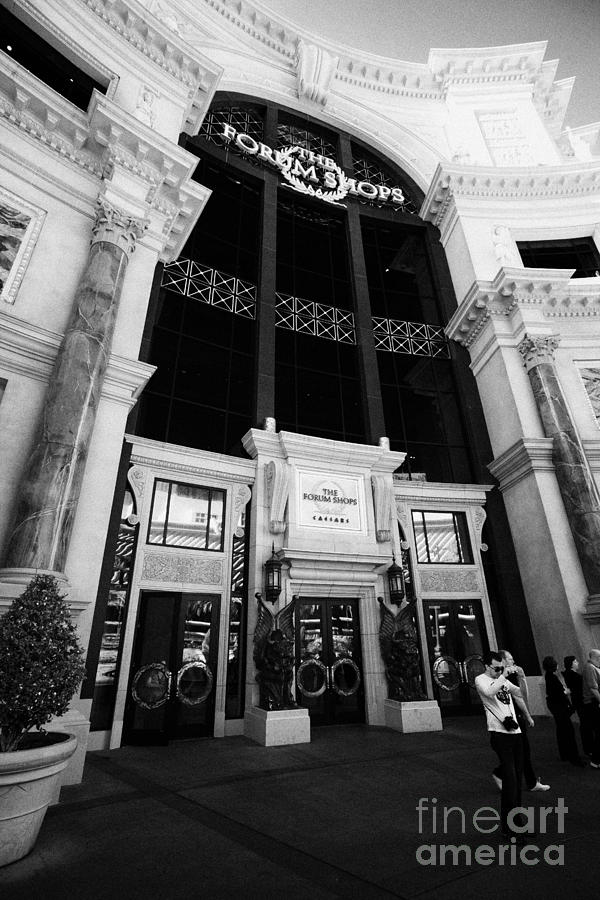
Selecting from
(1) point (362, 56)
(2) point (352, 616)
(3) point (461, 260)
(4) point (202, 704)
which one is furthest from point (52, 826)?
(1) point (362, 56)

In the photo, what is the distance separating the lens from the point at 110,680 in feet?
29.0

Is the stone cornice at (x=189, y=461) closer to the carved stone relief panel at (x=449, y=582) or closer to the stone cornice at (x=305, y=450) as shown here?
the stone cornice at (x=305, y=450)

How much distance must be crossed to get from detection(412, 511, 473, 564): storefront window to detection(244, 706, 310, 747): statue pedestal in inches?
225

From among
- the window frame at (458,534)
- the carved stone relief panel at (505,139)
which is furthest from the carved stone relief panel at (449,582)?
the carved stone relief panel at (505,139)

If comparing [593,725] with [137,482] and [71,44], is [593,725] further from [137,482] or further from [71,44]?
[71,44]

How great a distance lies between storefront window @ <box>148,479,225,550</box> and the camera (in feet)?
34.6

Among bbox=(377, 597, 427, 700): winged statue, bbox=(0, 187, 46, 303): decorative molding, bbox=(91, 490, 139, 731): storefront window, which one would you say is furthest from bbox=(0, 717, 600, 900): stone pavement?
bbox=(0, 187, 46, 303): decorative molding

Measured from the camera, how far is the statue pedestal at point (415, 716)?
961 cm

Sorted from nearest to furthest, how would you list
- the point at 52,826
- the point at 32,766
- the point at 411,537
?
the point at 32,766 → the point at 52,826 → the point at 411,537

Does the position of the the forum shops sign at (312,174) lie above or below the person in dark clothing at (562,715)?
above

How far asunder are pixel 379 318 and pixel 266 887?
54.4 feet

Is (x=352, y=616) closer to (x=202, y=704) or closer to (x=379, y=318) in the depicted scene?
(x=202, y=704)

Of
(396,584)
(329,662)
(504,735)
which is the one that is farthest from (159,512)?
(504,735)

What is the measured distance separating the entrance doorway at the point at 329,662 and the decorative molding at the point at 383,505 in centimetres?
208
